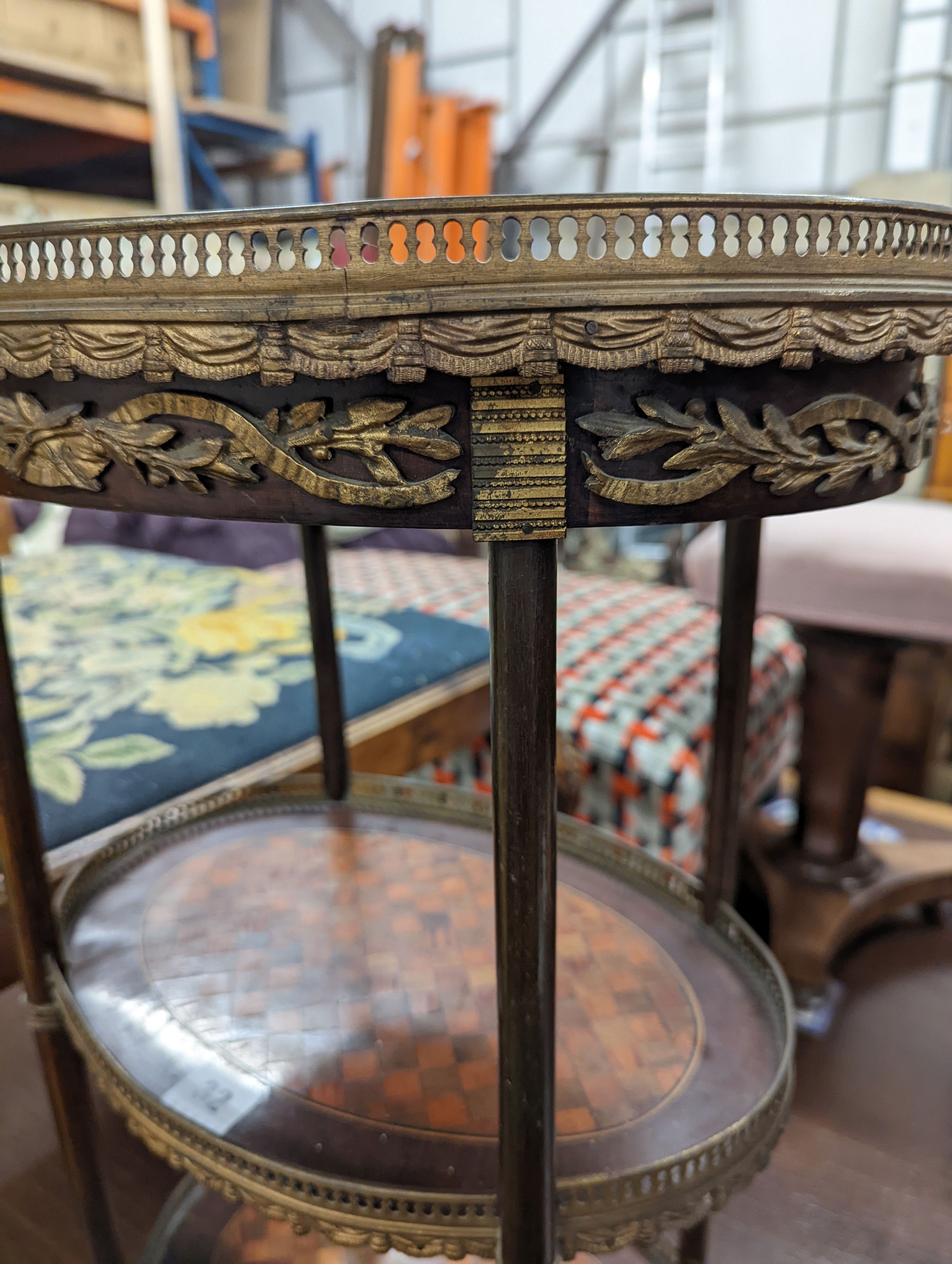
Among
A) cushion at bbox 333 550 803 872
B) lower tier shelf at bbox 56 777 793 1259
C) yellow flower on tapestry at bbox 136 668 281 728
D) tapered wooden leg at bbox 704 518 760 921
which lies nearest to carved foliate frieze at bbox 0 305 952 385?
tapered wooden leg at bbox 704 518 760 921

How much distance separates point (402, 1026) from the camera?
0.66 meters

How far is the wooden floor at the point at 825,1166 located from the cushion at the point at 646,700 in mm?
305

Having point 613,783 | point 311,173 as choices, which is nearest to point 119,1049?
point 613,783

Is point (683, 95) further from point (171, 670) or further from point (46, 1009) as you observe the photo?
point (46, 1009)

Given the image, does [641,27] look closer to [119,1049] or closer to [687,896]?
[687,896]

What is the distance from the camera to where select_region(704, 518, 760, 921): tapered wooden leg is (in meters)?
0.67

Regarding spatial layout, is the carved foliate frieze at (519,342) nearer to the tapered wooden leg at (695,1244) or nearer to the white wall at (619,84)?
the tapered wooden leg at (695,1244)

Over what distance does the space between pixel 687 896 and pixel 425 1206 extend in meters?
0.35

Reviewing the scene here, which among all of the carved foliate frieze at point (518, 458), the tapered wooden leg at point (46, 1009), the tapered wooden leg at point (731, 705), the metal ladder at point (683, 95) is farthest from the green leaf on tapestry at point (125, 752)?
the metal ladder at point (683, 95)

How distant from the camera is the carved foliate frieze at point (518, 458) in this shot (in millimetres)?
339

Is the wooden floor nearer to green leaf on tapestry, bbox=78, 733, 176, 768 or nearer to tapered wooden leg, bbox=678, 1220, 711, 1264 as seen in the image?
tapered wooden leg, bbox=678, 1220, 711, 1264

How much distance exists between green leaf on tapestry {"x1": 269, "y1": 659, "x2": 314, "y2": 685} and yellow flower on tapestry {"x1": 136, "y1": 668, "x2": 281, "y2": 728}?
13 millimetres

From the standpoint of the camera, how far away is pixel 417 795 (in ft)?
3.18

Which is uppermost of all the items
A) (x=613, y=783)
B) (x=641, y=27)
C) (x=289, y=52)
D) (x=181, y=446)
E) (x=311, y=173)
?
(x=289, y=52)
